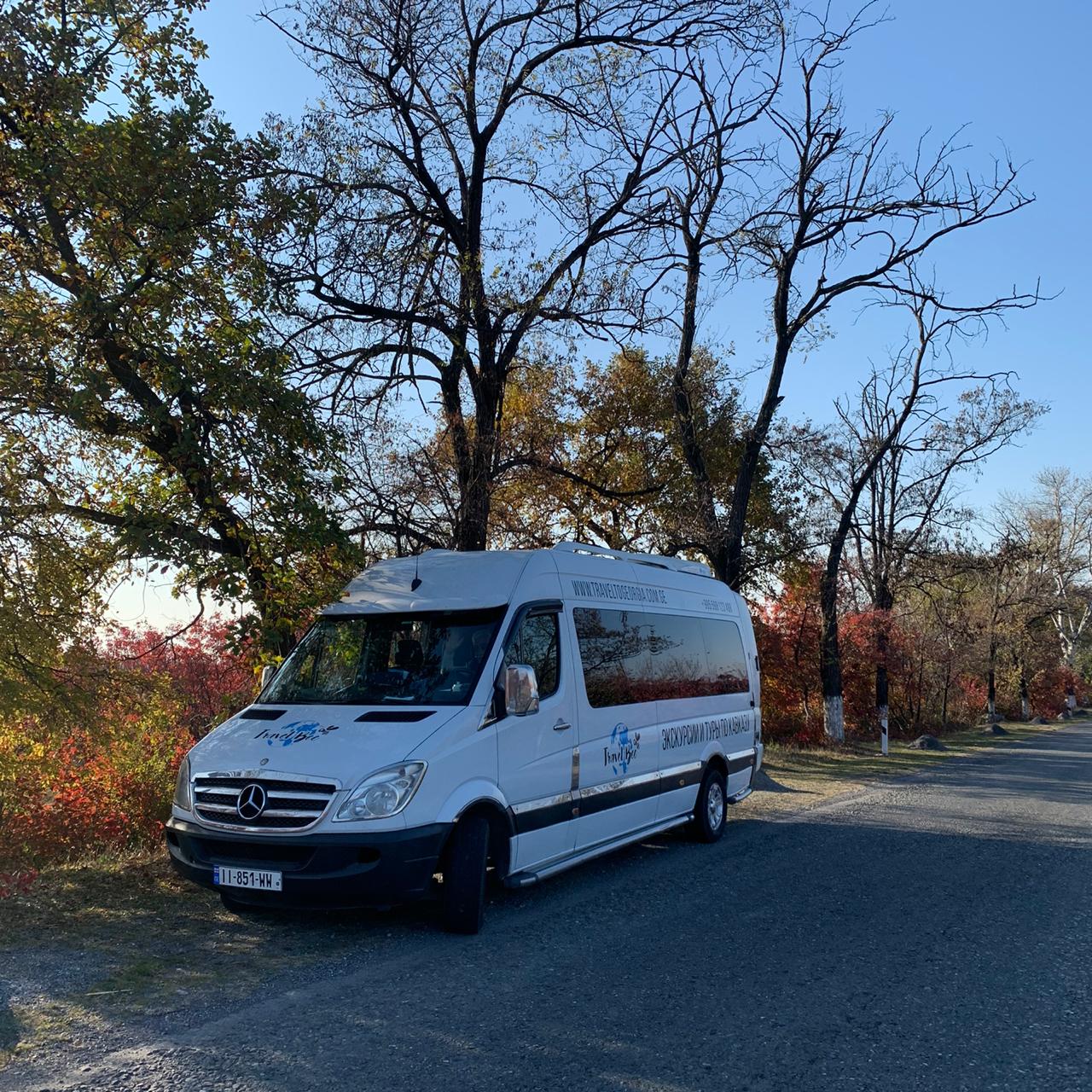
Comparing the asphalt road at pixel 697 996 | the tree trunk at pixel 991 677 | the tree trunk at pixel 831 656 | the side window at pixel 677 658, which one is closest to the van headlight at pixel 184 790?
the asphalt road at pixel 697 996

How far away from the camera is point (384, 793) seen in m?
6.03

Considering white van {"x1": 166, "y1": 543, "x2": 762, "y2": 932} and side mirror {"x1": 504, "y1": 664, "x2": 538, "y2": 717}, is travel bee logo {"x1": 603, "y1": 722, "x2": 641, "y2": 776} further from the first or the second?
side mirror {"x1": 504, "y1": 664, "x2": 538, "y2": 717}

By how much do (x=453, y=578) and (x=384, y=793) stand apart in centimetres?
220

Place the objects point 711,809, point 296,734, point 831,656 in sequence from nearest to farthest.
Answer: point 296,734, point 711,809, point 831,656

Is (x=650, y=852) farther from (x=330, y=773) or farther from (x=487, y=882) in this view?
(x=330, y=773)

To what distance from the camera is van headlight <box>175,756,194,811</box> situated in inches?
260

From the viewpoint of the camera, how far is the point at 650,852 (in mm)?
9695

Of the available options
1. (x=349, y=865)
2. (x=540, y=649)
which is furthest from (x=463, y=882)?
(x=540, y=649)

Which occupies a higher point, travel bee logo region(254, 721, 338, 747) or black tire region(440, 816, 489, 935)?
travel bee logo region(254, 721, 338, 747)

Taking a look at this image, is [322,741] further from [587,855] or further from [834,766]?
[834,766]

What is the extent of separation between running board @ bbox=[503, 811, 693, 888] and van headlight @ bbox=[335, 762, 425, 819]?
1.29 meters

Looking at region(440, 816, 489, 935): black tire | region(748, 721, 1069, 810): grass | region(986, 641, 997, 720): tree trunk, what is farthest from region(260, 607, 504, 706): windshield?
region(986, 641, 997, 720): tree trunk

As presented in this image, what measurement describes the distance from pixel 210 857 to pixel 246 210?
5590mm

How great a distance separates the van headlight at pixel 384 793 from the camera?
19.6 ft
